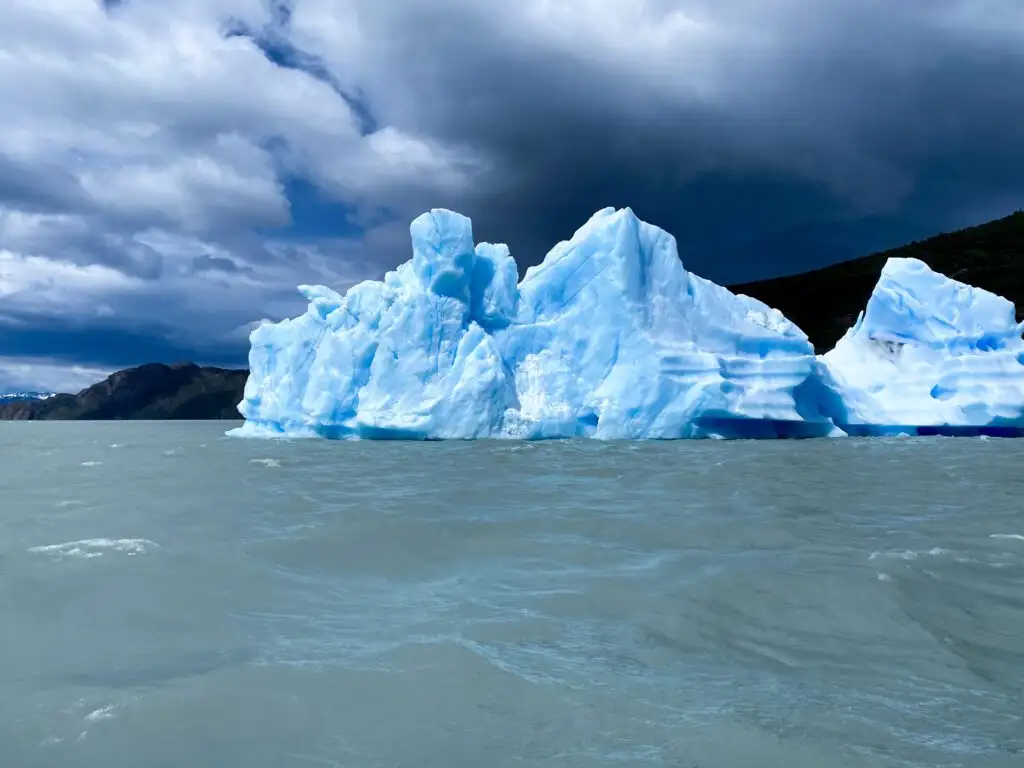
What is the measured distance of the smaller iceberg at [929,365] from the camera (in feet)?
77.5

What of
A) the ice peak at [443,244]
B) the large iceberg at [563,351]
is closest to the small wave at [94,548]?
the large iceberg at [563,351]

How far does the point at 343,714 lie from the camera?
3484mm

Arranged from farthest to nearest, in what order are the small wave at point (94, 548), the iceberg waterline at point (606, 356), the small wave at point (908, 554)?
the iceberg waterline at point (606, 356)
the small wave at point (94, 548)
the small wave at point (908, 554)

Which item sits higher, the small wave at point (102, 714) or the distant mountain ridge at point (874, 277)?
the distant mountain ridge at point (874, 277)

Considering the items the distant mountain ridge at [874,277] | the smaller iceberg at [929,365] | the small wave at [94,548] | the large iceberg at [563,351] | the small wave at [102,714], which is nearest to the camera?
the small wave at [102,714]

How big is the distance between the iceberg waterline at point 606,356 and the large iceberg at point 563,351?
0.05 m

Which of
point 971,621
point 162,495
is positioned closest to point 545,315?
point 162,495

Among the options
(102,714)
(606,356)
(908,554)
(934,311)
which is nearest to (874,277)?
(934,311)

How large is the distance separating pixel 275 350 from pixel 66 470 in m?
10.0

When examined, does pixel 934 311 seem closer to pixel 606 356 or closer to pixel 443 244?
pixel 606 356

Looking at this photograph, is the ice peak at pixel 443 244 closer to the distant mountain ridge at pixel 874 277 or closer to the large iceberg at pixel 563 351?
the large iceberg at pixel 563 351

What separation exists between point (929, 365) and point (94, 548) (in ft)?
80.7

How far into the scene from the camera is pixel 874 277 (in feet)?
228

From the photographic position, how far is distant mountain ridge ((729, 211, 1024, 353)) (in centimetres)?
5966
